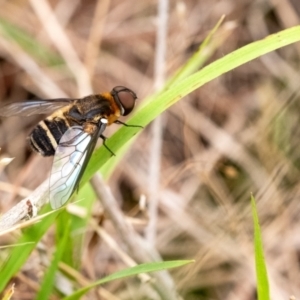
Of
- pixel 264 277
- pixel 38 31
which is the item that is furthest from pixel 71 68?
pixel 264 277

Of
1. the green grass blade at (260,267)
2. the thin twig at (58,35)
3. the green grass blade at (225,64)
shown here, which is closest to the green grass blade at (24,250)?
the green grass blade at (225,64)

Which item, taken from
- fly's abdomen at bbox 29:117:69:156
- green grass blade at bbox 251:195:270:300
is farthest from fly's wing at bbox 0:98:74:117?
green grass blade at bbox 251:195:270:300

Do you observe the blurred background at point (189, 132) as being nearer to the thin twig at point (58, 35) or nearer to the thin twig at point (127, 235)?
the thin twig at point (58, 35)

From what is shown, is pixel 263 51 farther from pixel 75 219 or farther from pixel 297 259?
pixel 297 259

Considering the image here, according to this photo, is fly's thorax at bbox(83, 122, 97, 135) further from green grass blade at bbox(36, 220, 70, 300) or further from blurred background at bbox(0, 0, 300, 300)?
blurred background at bbox(0, 0, 300, 300)

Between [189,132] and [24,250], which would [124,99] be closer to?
[24,250]
